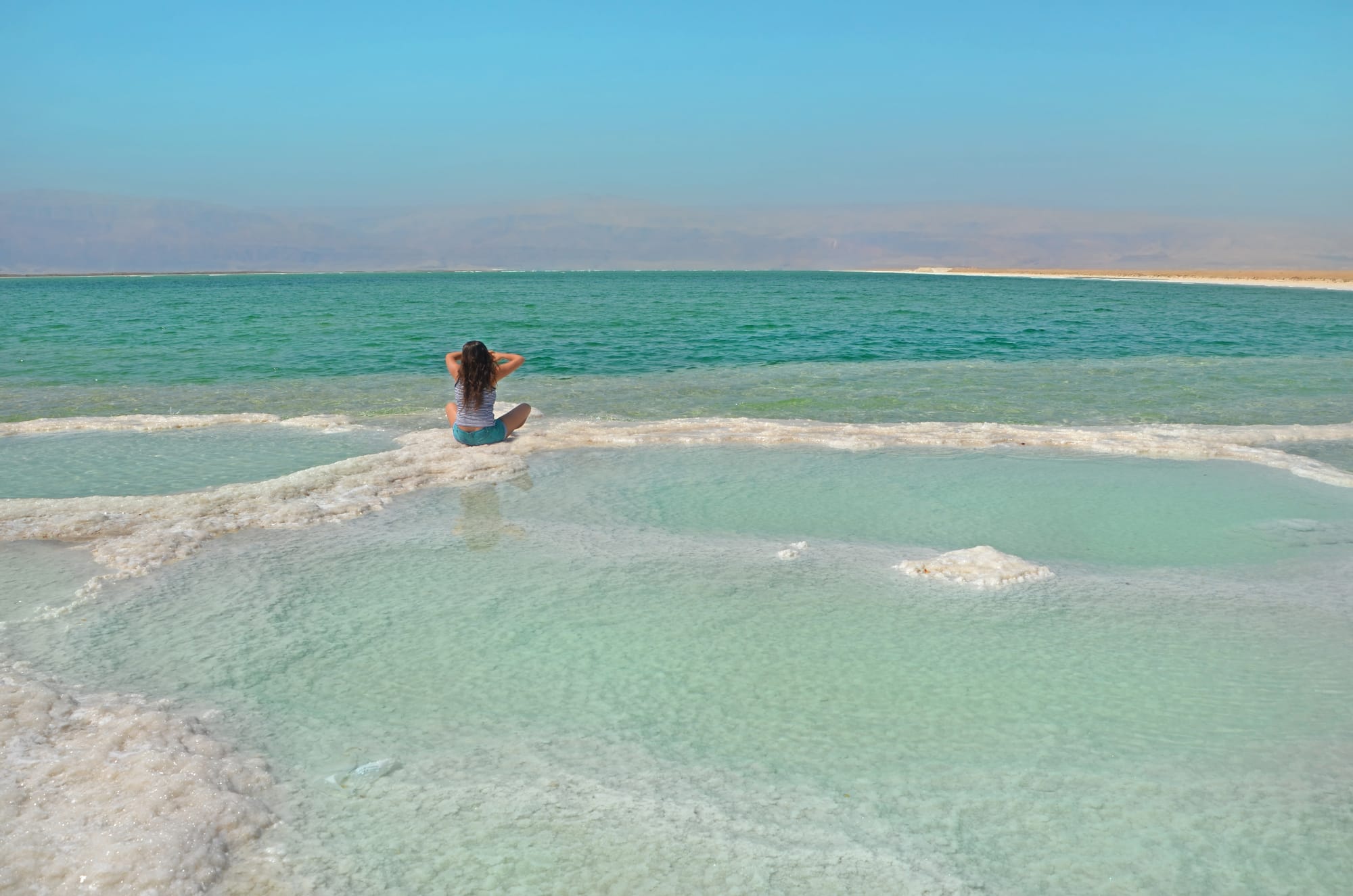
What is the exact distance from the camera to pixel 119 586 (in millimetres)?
4992

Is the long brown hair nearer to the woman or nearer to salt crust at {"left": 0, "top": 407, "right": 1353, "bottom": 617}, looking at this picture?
the woman

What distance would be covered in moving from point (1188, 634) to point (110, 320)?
35967 mm

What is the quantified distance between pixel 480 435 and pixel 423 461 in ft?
2.88

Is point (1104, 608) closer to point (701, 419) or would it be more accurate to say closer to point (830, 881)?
point (830, 881)

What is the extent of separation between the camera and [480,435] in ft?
29.6

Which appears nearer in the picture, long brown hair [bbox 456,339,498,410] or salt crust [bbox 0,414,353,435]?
long brown hair [bbox 456,339,498,410]

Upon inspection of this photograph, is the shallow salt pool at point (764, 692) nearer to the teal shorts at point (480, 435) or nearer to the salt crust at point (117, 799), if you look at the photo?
the salt crust at point (117, 799)

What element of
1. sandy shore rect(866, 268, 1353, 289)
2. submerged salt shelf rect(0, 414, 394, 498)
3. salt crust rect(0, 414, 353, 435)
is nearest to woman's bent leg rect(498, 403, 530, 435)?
submerged salt shelf rect(0, 414, 394, 498)

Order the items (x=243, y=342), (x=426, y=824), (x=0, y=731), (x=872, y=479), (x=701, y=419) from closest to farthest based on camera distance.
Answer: (x=426, y=824), (x=0, y=731), (x=872, y=479), (x=701, y=419), (x=243, y=342)

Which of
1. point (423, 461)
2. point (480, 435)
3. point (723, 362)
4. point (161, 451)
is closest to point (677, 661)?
point (423, 461)

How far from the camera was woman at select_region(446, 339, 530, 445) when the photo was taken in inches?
342

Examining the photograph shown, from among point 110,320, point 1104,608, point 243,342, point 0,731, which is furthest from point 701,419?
point 110,320

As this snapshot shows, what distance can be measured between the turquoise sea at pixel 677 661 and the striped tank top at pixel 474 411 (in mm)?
429

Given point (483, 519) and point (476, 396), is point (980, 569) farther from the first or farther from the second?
point (476, 396)
